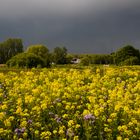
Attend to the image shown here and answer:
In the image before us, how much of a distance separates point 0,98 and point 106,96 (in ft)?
10.5

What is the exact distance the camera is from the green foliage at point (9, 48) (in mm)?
105938

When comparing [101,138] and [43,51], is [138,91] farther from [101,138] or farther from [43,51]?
[43,51]

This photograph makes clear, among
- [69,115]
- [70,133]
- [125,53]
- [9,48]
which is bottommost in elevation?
[70,133]

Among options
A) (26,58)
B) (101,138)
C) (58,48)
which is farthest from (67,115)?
(58,48)

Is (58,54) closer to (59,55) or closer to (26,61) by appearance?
(59,55)

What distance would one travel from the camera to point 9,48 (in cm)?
10788

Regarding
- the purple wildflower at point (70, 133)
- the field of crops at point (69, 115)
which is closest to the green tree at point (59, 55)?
the field of crops at point (69, 115)

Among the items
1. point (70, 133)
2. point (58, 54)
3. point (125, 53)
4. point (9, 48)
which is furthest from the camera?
point (9, 48)

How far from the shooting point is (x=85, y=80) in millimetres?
18688

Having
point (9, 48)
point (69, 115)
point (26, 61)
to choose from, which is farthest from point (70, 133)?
point (9, 48)

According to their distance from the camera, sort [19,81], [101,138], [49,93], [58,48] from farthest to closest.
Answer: [58,48], [19,81], [49,93], [101,138]

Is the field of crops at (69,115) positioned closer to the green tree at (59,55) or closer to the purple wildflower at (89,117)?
the purple wildflower at (89,117)

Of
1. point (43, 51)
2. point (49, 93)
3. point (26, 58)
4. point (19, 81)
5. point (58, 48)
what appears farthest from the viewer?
point (58, 48)

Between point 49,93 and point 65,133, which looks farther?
point 49,93
